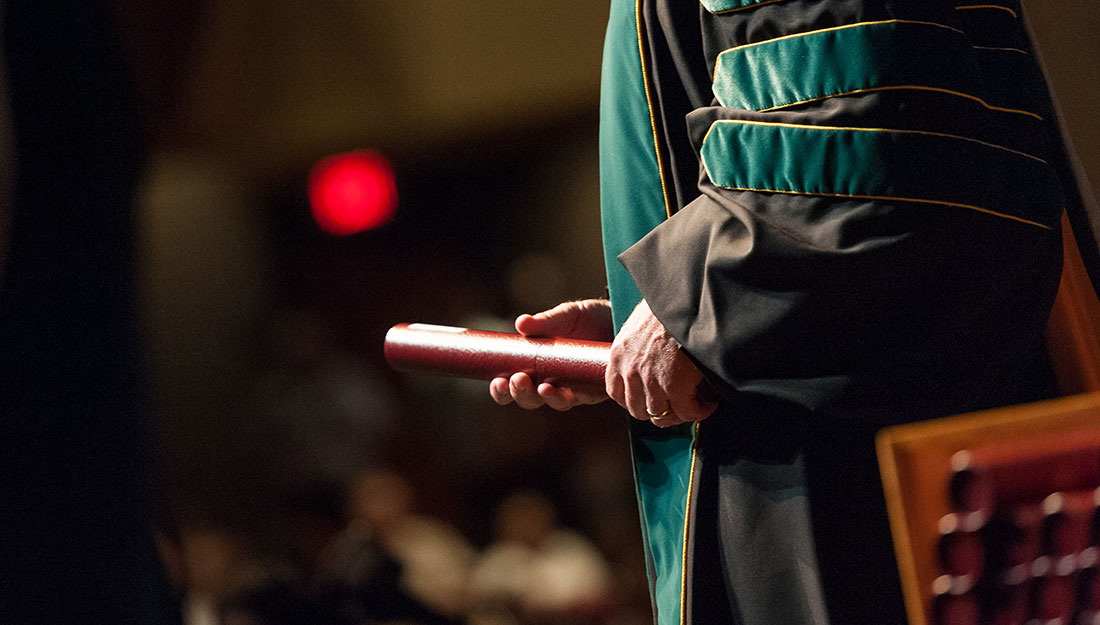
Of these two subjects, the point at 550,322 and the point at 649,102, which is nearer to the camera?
the point at 649,102

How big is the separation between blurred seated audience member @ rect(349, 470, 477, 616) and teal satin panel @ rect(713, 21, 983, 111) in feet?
9.80

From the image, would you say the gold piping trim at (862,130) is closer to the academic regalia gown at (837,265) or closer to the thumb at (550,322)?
the academic regalia gown at (837,265)

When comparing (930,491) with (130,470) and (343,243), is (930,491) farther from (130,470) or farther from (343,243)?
(343,243)

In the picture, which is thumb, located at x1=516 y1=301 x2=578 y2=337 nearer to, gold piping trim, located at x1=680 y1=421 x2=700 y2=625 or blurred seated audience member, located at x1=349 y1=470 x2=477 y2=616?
gold piping trim, located at x1=680 y1=421 x2=700 y2=625

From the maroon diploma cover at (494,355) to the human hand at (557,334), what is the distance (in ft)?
0.03

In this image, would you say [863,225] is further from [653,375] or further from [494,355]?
[494,355]

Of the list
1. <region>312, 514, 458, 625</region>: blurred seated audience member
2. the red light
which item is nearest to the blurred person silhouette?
<region>312, 514, 458, 625</region>: blurred seated audience member

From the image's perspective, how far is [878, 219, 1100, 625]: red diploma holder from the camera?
46cm

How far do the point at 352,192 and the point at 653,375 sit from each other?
5603 mm

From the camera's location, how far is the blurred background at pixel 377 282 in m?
4.06

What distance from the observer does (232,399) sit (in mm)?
6195

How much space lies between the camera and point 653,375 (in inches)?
32.3

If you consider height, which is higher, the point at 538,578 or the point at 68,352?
the point at 68,352

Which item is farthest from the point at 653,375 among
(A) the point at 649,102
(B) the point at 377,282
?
(B) the point at 377,282
